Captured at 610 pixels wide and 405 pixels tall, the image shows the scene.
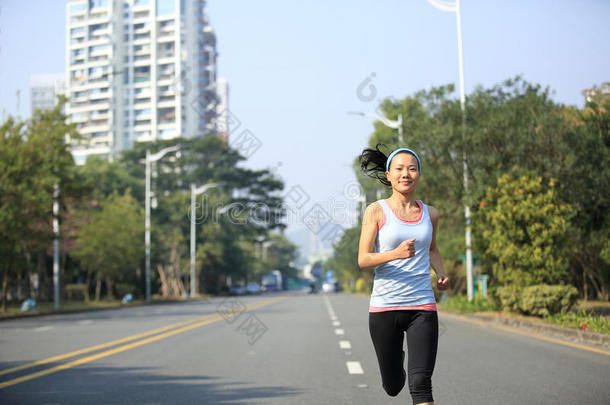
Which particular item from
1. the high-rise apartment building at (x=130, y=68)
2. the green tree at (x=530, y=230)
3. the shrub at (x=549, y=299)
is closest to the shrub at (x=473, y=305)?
the green tree at (x=530, y=230)

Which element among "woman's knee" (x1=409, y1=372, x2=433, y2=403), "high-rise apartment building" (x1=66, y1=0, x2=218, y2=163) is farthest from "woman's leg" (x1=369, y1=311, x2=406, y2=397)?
"high-rise apartment building" (x1=66, y1=0, x2=218, y2=163)

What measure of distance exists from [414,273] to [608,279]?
77.9ft

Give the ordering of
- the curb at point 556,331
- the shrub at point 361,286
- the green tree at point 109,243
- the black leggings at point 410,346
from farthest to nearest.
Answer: the shrub at point 361,286 < the green tree at point 109,243 < the curb at point 556,331 < the black leggings at point 410,346

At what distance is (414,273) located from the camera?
15.2 feet

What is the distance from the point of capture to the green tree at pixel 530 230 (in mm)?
17766

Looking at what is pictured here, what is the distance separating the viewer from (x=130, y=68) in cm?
12581

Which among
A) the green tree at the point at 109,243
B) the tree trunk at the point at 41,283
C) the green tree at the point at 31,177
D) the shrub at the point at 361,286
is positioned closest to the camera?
the green tree at the point at 31,177

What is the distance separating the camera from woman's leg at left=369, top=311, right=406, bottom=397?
466cm

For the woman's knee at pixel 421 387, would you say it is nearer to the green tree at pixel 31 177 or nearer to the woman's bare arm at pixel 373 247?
the woman's bare arm at pixel 373 247

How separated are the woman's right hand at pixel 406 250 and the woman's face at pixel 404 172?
426 mm

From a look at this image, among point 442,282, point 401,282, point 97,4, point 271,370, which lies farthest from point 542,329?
point 97,4

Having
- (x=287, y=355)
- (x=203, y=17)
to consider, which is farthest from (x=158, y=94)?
(x=287, y=355)

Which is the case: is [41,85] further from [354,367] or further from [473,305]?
[354,367]

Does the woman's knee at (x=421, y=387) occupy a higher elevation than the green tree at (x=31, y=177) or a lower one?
lower
